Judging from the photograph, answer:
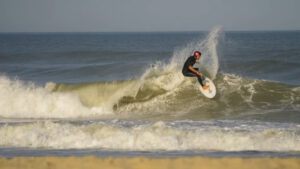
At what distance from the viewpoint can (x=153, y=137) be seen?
811cm

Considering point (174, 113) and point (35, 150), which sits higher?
point (174, 113)

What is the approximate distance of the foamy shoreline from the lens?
5844 mm

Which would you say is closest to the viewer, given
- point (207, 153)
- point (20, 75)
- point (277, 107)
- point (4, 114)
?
point (207, 153)

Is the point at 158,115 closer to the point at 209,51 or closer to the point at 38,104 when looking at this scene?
the point at 209,51

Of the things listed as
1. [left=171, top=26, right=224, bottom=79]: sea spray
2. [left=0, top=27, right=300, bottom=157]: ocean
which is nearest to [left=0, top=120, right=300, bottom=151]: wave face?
[left=0, top=27, right=300, bottom=157]: ocean

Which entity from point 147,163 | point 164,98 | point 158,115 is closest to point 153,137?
point 147,163

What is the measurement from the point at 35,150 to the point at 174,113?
17.9ft

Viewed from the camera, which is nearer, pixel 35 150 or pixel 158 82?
pixel 35 150

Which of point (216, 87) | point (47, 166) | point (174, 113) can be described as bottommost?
point (47, 166)

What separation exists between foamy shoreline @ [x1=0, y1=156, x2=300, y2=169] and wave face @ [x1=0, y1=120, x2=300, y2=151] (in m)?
1.48

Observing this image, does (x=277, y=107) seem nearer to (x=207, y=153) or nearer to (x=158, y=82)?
(x=158, y=82)

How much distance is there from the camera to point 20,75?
20.2m

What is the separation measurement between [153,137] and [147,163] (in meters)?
2.14

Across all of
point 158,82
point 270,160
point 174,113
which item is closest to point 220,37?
point 158,82
